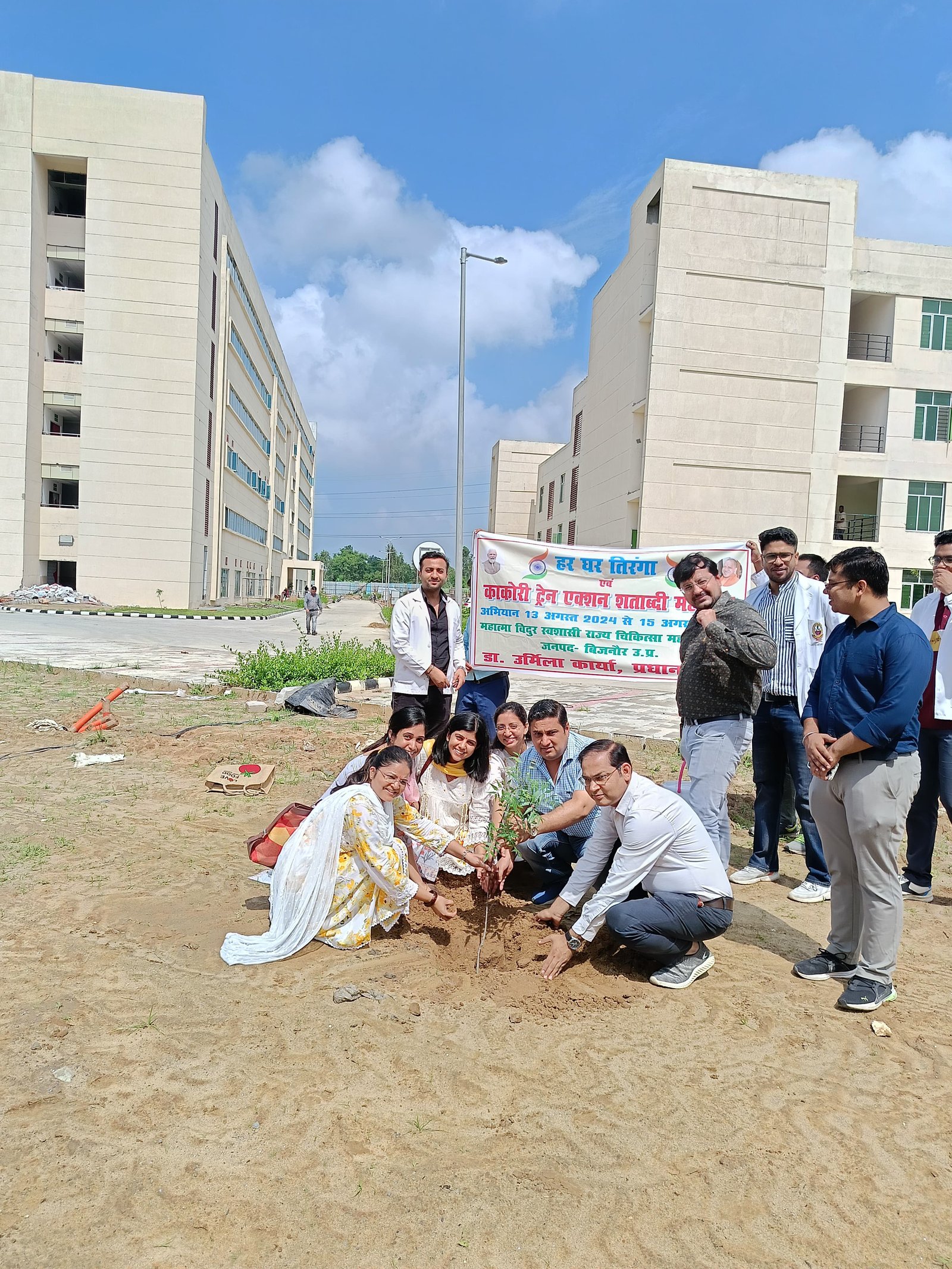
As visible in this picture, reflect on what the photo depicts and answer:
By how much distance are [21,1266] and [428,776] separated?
2.65 metres

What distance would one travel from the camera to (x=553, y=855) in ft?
14.5

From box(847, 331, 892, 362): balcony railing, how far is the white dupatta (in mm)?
28078

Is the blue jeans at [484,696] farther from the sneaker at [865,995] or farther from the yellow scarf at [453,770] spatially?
the sneaker at [865,995]

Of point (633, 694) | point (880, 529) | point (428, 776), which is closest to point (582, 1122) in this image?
point (428, 776)

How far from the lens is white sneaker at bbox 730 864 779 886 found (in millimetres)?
4930

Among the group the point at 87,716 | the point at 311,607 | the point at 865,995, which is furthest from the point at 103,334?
the point at 865,995

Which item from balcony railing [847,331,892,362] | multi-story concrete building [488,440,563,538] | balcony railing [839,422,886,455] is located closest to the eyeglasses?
balcony railing [839,422,886,455]

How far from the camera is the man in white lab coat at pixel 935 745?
15.3 feet

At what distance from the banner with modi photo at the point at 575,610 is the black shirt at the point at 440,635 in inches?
47.6

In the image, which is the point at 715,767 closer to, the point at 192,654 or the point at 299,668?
the point at 299,668

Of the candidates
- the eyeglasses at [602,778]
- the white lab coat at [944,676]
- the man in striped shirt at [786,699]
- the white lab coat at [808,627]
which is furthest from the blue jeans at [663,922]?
the white lab coat at [944,676]

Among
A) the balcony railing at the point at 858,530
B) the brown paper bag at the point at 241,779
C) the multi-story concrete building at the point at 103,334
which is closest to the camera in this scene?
the brown paper bag at the point at 241,779

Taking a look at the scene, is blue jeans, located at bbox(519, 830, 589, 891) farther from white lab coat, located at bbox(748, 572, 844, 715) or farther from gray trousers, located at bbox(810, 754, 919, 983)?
white lab coat, located at bbox(748, 572, 844, 715)

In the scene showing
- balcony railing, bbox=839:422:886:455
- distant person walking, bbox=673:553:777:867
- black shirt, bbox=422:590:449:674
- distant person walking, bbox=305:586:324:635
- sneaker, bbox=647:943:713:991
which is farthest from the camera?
balcony railing, bbox=839:422:886:455
